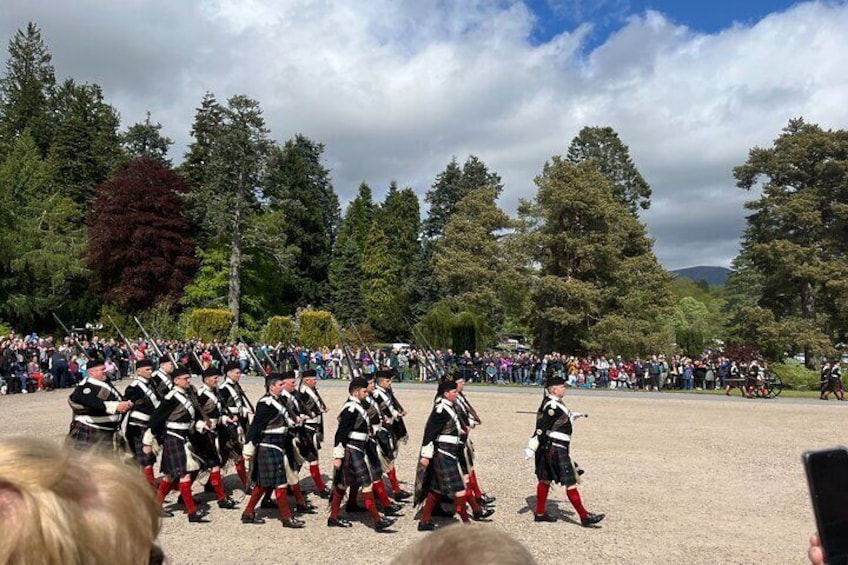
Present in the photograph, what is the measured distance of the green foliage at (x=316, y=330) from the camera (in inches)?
1603

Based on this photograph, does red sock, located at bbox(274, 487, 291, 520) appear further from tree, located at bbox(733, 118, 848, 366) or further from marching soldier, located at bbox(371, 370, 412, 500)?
tree, located at bbox(733, 118, 848, 366)

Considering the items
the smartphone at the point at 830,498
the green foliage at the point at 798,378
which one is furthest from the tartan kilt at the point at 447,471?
the green foliage at the point at 798,378

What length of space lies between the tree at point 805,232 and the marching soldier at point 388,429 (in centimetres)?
3103

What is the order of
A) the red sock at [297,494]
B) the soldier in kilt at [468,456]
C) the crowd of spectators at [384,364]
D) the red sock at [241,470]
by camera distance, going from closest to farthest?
the soldier in kilt at [468,456] → the red sock at [297,494] → the red sock at [241,470] → the crowd of spectators at [384,364]

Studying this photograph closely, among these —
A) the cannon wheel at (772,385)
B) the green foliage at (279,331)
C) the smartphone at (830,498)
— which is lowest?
the cannon wheel at (772,385)

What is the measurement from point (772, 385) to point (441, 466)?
22.3m

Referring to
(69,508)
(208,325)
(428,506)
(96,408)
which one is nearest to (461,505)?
(428,506)

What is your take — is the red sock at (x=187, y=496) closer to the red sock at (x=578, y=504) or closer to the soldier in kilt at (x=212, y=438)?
the soldier in kilt at (x=212, y=438)

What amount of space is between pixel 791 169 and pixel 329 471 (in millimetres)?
35620

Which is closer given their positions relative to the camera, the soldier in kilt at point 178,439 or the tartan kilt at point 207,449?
the soldier in kilt at point 178,439

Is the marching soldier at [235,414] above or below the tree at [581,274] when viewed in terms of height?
below

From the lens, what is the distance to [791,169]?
38.0 m

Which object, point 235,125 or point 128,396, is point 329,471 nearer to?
point 128,396

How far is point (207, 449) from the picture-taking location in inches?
384
